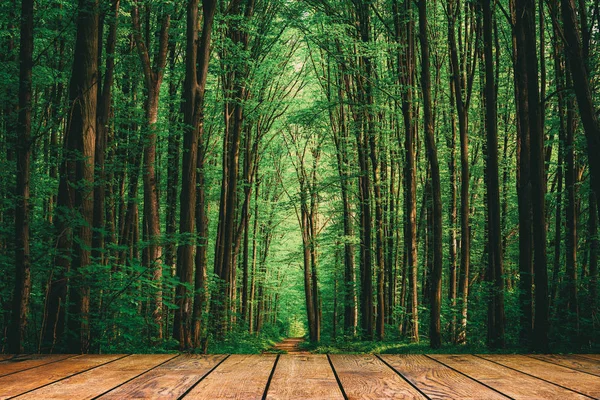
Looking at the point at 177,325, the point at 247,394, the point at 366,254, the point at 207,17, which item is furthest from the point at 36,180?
A: the point at 366,254

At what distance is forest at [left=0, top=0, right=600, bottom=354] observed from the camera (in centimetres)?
620

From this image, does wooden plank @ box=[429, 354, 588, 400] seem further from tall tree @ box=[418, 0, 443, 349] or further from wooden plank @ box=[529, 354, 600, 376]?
tall tree @ box=[418, 0, 443, 349]

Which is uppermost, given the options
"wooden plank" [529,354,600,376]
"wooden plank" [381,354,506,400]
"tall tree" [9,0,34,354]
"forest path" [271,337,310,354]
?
"tall tree" [9,0,34,354]

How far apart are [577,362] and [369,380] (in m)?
1.94

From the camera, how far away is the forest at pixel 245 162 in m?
6.20

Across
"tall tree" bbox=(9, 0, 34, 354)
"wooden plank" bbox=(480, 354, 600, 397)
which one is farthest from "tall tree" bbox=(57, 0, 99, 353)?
"wooden plank" bbox=(480, 354, 600, 397)

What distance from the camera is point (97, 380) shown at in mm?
3059

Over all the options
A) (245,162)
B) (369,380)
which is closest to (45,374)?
(369,380)

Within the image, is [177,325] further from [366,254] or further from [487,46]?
[366,254]

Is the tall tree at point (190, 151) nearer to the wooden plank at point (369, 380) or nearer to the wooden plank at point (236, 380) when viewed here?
the wooden plank at point (236, 380)

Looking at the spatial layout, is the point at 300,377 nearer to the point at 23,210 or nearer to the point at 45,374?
the point at 45,374

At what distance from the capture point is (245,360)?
3949mm

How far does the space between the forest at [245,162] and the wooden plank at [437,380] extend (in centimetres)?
241

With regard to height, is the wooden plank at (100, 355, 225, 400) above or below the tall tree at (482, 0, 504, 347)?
below
